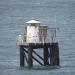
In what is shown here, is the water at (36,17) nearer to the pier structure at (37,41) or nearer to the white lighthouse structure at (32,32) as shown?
the pier structure at (37,41)

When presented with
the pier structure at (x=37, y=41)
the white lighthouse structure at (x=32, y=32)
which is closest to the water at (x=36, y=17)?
the pier structure at (x=37, y=41)

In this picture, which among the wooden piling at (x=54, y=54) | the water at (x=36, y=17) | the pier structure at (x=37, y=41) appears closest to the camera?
the pier structure at (x=37, y=41)

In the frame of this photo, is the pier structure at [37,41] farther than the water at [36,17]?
No

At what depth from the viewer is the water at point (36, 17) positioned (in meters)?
91.8

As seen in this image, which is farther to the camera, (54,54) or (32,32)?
(54,54)

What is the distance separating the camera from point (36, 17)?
127 metres

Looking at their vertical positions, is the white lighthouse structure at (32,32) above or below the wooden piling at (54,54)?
above

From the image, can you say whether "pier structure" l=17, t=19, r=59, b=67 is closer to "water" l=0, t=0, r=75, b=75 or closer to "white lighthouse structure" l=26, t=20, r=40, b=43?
"white lighthouse structure" l=26, t=20, r=40, b=43

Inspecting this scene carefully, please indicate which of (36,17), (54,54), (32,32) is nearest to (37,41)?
(32,32)

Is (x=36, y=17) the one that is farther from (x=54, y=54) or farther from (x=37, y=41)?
(x=37, y=41)

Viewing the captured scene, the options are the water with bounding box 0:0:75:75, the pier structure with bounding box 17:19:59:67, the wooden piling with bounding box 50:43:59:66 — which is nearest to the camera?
the pier structure with bounding box 17:19:59:67

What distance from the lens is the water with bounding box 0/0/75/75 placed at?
3612 inches

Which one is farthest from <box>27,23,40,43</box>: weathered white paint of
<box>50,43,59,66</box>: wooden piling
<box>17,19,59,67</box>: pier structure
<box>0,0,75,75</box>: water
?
<box>0,0,75,75</box>: water

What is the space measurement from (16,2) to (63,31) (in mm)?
20817
